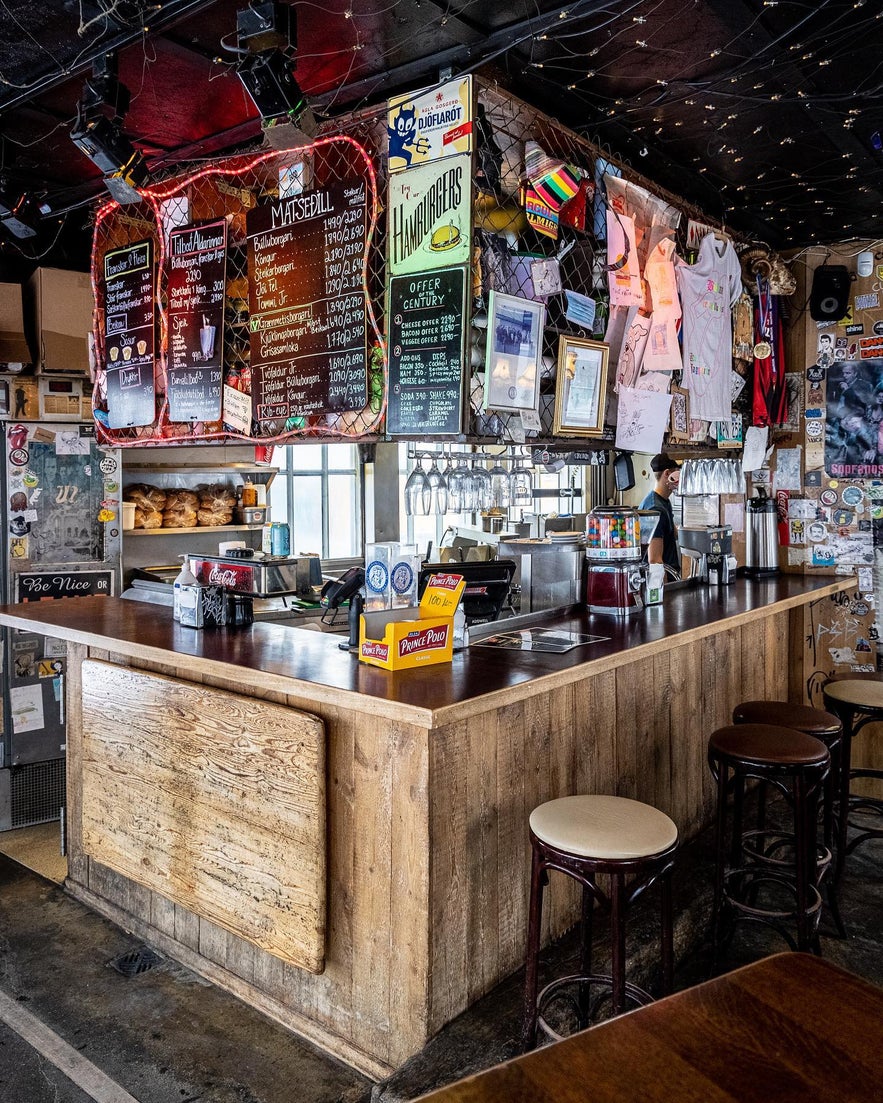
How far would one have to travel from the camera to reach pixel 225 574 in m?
3.16

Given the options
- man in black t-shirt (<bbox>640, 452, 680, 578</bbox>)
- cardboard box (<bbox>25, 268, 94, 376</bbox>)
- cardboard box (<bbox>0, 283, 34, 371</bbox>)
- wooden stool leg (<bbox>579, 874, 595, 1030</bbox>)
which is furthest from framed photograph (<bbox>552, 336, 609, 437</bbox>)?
cardboard box (<bbox>0, 283, 34, 371</bbox>)

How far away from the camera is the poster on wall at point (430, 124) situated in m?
2.93

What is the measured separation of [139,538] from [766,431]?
13.1 ft

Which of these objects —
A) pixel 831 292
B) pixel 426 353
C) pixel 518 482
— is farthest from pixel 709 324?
pixel 518 482

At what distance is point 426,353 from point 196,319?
59.2 inches

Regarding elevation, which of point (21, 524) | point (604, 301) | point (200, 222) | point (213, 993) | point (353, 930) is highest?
point (200, 222)

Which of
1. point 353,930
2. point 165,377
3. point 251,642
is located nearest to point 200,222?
point 165,377

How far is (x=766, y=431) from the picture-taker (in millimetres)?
5090

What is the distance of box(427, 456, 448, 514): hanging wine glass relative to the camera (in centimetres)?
567

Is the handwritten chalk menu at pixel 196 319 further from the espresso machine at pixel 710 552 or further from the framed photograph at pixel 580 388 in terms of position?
the espresso machine at pixel 710 552

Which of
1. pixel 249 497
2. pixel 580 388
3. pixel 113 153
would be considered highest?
pixel 113 153

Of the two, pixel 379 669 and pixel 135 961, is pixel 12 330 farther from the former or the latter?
pixel 379 669

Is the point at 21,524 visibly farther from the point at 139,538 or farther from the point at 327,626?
the point at 327,626

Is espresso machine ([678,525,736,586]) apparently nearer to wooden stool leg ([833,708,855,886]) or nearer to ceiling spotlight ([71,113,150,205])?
wooden stool leg ([833,708,855,886])
